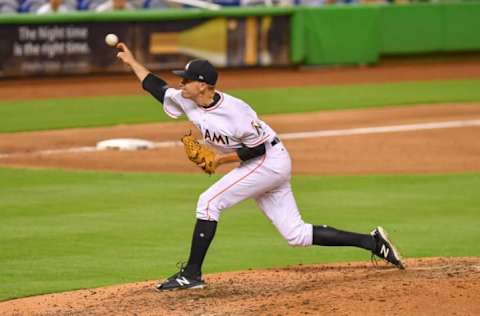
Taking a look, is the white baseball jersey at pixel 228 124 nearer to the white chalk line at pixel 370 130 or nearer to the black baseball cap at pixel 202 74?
the black baseball cap at pixel 202 74

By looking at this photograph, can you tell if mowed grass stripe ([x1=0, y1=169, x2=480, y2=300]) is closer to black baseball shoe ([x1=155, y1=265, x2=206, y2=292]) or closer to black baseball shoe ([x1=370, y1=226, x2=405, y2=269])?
black baseball shoe ([x1=155, y1=265, x2=206, y2=292])

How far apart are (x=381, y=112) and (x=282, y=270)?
36.4 feet

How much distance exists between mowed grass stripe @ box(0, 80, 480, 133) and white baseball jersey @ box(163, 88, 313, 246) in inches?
390

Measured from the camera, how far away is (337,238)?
8633 millimetres

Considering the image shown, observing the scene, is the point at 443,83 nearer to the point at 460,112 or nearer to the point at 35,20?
the point at 460,112

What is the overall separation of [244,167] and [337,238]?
0.97m

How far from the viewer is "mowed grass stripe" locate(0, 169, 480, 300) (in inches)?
368

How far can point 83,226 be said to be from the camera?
10781 millimetres

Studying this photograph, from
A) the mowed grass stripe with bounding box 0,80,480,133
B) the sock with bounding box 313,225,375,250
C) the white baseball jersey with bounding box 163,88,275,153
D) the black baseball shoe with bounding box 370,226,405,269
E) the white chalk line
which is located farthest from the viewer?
the mowed grass stripe with bounding box 0,80,480,133

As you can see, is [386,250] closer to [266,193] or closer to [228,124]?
[266,193]

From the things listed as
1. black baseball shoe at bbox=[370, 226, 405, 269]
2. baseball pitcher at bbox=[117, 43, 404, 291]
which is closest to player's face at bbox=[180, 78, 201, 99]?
baseball pitcher at bbox=[117, 43, 404, 291]

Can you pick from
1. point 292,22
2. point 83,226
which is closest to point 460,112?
point 292,22

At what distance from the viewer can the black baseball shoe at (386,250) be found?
341 inches

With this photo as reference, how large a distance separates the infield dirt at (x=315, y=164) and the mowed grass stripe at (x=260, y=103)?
1.86 ft
